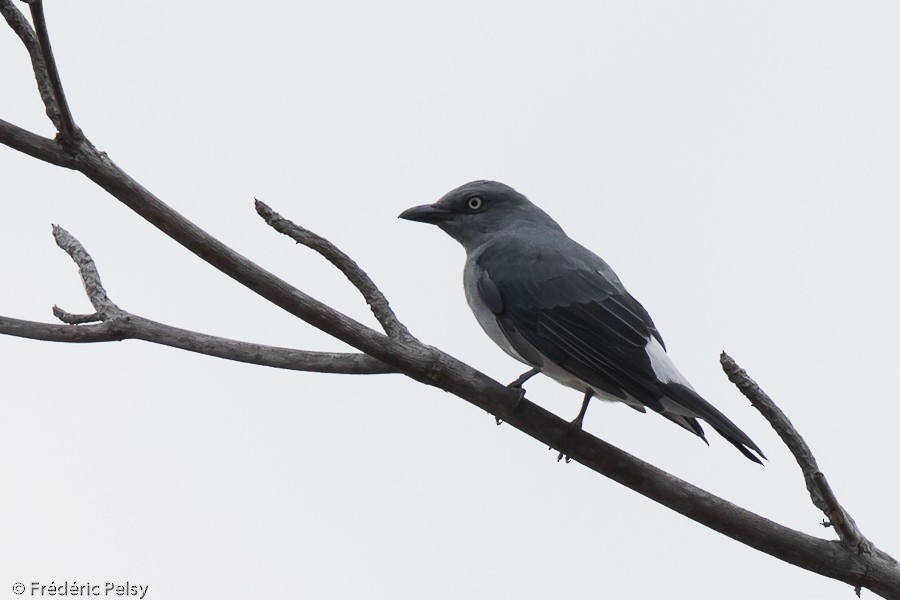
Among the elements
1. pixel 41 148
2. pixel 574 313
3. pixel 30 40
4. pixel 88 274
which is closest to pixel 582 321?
pixel 574 313

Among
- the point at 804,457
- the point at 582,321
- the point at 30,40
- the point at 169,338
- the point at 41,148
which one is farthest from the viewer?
the point at 582,321

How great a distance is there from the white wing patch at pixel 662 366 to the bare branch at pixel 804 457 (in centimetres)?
109

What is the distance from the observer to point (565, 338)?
6.16 meters

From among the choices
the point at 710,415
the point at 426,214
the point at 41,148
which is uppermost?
the point at 426,214

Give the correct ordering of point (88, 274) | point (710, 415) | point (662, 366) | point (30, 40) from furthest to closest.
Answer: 1. point (662, 366)
2. point (88, 274)
3. point (710, 415)
4. point (30, 40)

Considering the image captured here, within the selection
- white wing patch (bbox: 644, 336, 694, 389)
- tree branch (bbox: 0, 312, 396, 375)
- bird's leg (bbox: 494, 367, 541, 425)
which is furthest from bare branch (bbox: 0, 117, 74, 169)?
white wing patch (bbox: 644, 336, 694, 389)

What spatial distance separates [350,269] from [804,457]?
2306mm

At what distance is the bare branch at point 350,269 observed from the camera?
4.81m

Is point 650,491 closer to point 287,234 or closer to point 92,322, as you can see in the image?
point 287,234

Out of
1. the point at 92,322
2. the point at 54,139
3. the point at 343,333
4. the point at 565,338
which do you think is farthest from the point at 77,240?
the point at 565,338

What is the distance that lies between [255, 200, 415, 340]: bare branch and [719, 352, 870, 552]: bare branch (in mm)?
1551

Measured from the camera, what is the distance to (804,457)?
4.74m

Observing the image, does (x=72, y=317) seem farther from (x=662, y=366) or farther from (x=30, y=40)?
(x=662, y=366)

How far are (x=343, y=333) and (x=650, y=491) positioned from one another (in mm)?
1761
